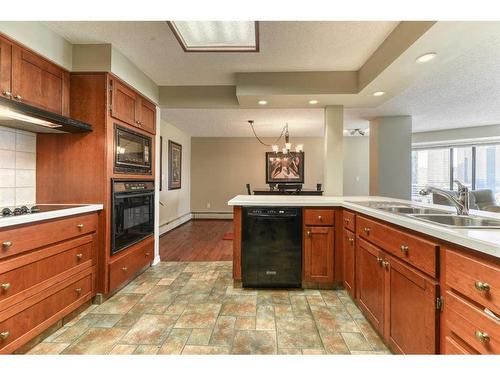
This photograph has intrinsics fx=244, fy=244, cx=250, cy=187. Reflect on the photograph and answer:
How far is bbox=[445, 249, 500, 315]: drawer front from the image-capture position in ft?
2.68

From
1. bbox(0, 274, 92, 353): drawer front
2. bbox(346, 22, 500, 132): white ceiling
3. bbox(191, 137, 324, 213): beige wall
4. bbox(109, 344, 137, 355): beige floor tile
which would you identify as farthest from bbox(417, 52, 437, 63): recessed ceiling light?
bbox(191, 137, 324, 213): beige wall

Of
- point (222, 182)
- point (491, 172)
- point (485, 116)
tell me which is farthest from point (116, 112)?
point (491, 172)

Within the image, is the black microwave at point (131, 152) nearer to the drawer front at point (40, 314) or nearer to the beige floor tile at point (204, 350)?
the drawer front at point (40, 314)

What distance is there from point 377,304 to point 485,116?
538cm

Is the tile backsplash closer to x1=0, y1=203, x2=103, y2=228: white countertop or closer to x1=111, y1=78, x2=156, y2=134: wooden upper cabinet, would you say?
x1=0, y1=203, x2=103, y2=228: white countertop

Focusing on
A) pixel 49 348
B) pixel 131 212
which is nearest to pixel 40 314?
pixel 49 348

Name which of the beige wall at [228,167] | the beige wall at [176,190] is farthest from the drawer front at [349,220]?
the beige wall at [228,167]

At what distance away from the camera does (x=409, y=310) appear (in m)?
1.26

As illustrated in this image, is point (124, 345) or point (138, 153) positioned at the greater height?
point (138, 153)

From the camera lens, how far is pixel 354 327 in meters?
1.80

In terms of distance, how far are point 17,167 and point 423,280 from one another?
2.91 m

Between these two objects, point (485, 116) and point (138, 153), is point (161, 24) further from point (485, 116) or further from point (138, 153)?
point (485, 116)

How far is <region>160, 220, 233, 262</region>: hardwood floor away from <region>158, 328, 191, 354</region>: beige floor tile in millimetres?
1673

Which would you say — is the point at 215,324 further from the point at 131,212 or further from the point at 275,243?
the point at 131,212
